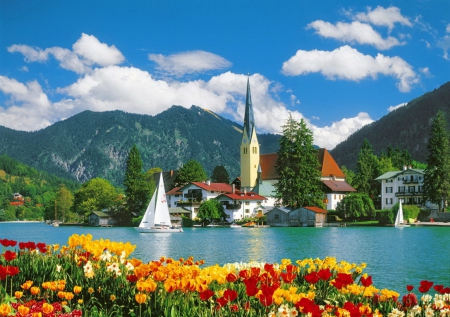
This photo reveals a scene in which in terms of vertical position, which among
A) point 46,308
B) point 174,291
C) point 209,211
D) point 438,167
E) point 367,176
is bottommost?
point 174,291

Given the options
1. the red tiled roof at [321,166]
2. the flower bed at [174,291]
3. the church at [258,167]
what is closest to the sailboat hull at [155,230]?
the church at [258,167]

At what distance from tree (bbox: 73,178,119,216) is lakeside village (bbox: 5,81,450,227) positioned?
296 cm

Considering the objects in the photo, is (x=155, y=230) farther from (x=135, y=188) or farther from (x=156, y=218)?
(x=135, y=188)

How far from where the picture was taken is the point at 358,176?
96875 millimetres

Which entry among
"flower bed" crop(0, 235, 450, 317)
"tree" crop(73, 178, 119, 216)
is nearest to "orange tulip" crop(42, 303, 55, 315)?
"flower bed" crop(0, 235, 450, 317)

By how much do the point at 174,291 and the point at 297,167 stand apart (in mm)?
70022

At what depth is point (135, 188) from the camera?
9688 centimetres

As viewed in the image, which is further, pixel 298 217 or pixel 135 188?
pixel 135 188

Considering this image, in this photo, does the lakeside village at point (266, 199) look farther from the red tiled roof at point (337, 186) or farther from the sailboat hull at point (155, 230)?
the sailboat hull at point (155, 230)

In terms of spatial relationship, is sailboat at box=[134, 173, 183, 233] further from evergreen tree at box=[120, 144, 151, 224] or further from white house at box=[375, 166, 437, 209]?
white house at box=[375, 166, 437, 209]

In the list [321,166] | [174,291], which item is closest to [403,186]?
[321,166]

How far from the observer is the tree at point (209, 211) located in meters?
86.1

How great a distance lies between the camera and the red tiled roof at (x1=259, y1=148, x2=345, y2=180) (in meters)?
104

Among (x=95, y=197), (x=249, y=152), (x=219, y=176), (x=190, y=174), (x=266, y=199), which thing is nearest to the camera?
(x=266, y=199)
